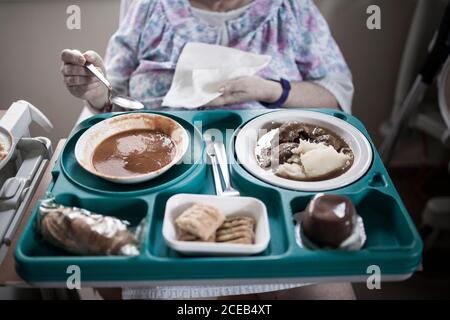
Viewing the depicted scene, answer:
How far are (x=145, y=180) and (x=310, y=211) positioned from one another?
1.04ft

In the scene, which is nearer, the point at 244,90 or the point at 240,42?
the point at 244,90

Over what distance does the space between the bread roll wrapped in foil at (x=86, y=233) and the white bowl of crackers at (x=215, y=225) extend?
0.07 metres

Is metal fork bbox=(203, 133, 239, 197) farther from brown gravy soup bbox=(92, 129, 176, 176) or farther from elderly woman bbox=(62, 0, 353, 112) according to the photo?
elderly woman bbox=(62, 0, 353, 112)

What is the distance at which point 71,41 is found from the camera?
5.42ft

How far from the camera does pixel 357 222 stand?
2.34 feet

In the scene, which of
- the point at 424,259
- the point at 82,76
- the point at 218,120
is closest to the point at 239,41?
the point at 218,120

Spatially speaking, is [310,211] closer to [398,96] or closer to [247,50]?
[247,50]

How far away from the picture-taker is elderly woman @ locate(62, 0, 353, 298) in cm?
123

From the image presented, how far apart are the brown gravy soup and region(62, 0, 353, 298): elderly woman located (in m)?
0.25

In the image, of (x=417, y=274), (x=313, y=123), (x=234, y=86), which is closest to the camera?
(x=313, y=123)

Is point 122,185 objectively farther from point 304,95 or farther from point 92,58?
point 304,95

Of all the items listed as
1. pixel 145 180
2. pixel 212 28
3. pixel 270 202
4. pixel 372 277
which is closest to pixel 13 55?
pixel 212 28

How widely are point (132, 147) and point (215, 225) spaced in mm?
318
